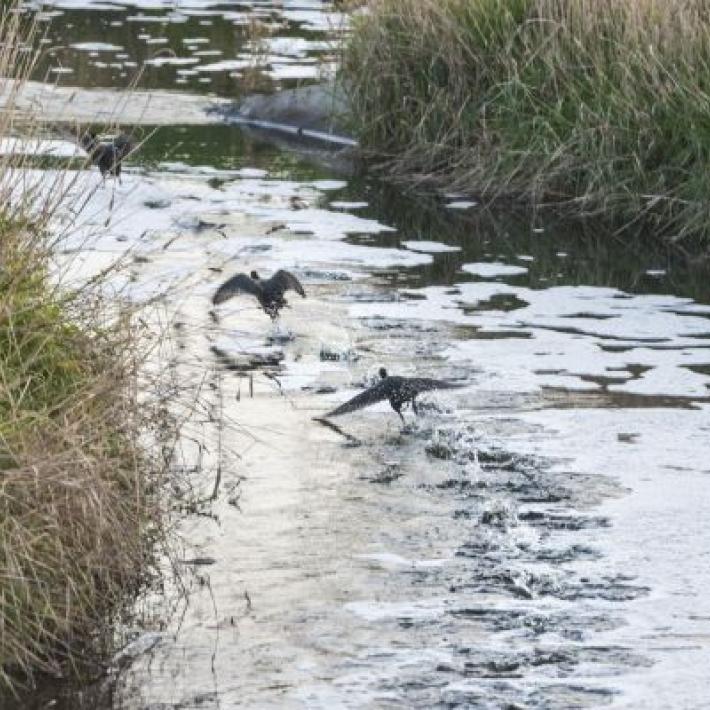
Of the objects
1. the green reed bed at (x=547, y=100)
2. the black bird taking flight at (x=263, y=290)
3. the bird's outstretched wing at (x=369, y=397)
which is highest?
the green reed bed at (x=547, y=100)

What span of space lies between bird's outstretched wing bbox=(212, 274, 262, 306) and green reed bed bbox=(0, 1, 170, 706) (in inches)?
118

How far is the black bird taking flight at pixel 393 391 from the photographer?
8188 mm

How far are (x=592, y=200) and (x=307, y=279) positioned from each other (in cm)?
235

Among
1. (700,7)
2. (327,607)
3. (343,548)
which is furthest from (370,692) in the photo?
(700,7)

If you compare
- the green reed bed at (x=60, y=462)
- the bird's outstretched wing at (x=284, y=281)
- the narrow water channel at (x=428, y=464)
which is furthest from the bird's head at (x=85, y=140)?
the bird's outstretched wing at (x=284, y=281)

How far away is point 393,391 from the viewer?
27.0 feet

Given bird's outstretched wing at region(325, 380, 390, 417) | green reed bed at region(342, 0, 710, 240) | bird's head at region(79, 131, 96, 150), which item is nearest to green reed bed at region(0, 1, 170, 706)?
bird's head at region(79, 131, 96, 150)

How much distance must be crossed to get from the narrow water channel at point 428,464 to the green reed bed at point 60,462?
169 mm

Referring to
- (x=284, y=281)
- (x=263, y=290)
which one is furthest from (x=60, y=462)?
(x=284, y=281)

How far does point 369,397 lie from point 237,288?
1.84m

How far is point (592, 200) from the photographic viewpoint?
41.2 ft

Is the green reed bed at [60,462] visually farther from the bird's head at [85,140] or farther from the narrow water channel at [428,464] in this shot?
the bird's head at [85,140]

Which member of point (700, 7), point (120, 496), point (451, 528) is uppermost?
point (700, 7)

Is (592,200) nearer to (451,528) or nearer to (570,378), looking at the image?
(570,378)
